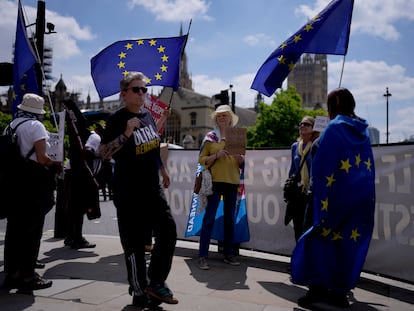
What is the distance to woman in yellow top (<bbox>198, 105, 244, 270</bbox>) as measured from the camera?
4965 millimetres

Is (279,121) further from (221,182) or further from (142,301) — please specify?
(142,301)

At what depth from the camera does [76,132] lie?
5.60 m

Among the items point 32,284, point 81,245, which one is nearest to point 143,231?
point 32,284

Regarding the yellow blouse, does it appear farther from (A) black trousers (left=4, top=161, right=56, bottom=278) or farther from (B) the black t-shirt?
(A) black trousers (left=4, top=161, right=56, bottom=278)

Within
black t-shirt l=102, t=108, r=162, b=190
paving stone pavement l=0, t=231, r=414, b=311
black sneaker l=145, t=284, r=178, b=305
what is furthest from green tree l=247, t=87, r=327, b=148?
black sneaker l=145, t=284, r=178, b=305

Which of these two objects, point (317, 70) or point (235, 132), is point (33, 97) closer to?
point (235, 132)

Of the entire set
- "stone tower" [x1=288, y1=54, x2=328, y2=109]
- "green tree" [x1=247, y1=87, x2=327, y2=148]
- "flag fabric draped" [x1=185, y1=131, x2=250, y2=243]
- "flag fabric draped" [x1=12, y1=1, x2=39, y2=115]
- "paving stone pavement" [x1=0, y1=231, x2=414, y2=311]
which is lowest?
"paving stone pavement" [x1=0, y1=231, x2=414, y2=311]

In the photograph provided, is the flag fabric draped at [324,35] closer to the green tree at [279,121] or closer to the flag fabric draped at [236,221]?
the flag fabric draped at [236,221]

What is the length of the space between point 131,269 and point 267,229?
272 centimetres

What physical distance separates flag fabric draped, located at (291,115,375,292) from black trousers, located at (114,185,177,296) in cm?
116

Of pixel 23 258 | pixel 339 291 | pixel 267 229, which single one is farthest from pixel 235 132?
pixel 23 258

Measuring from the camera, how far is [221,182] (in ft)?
16.4

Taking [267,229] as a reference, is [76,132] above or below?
above

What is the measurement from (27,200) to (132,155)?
1351 millimetres
